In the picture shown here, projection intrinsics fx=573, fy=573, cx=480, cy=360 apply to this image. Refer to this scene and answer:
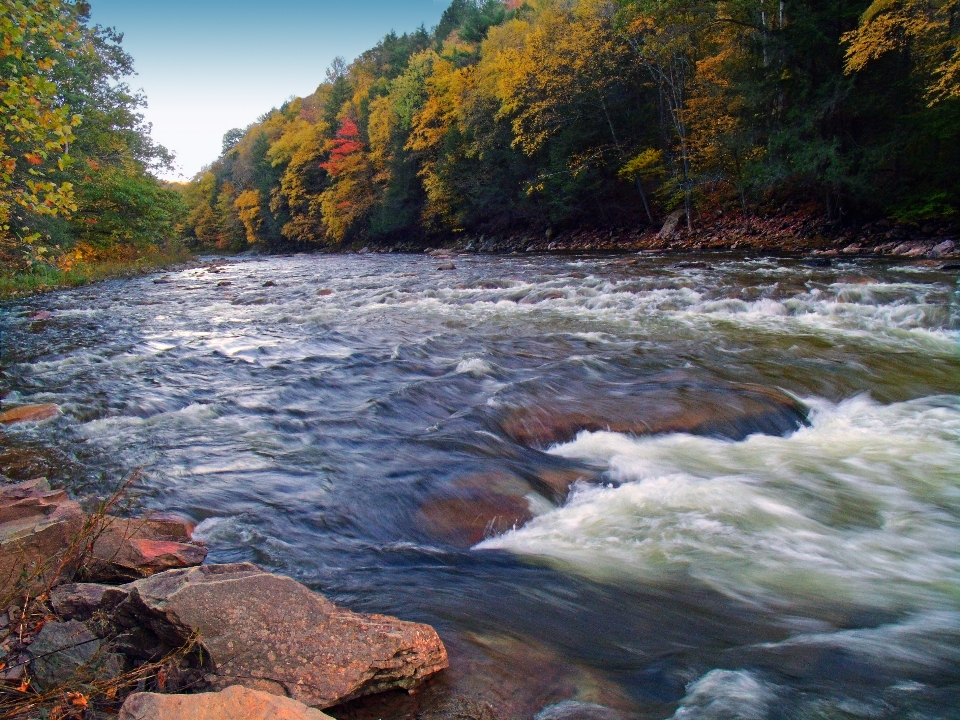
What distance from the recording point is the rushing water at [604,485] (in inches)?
108

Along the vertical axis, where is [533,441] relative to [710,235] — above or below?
below

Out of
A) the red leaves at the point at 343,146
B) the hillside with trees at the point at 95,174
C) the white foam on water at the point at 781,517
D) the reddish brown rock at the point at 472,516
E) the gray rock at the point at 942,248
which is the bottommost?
the white foam on water at the point at 781,517

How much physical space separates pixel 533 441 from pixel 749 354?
4069 mm

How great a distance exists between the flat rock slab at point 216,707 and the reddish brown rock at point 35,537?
3.14 ft

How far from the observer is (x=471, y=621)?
300 cm

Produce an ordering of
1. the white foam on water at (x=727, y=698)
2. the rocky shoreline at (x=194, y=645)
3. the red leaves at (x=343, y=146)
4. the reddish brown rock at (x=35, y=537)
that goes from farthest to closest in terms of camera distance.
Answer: the red leaves at (x=343, y=146), the reddish brown rock at (x=35, y=537), the white foam on water at (x=727, y=698), the rocky shoreline at (x=194, y=645)

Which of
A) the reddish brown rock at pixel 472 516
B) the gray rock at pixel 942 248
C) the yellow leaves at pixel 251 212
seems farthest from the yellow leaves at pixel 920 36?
the yellow leaves at pixel 251 212

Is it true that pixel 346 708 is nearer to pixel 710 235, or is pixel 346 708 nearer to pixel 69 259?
pixel 69 259

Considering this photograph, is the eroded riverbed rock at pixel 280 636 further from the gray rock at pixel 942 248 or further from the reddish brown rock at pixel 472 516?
the gray rock at pixel 942 248

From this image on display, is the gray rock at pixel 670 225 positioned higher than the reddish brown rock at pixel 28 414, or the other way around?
the gray rock at pixel 670 225

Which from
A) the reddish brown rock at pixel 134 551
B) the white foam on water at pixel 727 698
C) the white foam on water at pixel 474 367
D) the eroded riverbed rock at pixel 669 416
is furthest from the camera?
the white foam on water at pixel 474 367

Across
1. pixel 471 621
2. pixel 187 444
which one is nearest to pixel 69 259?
pixel 187 444

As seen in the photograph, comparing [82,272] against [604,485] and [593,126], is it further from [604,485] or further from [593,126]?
[604,485]

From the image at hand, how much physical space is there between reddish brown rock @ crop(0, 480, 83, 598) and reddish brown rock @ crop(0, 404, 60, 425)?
9.81 feet
